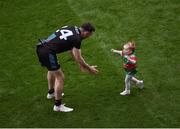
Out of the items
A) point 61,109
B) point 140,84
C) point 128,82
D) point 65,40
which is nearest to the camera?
point 65,40

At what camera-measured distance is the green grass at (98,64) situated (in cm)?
823

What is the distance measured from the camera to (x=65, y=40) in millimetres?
7934

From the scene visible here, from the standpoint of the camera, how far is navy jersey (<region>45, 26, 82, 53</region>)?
7.86m

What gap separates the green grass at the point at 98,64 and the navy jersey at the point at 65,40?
4.34 feet

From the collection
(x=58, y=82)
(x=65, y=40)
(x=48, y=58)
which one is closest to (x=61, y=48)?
(x=65, y=40)

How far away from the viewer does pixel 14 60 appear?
1044 centimetres

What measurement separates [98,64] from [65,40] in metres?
2.22

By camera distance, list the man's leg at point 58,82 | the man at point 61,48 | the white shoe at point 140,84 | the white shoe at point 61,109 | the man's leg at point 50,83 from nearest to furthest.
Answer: the man at point 61,48 → the man's leg at point 58,82 → the white shoe at point 61,109 → the man's leg at point 50,83 → the white shoe at point 140,84

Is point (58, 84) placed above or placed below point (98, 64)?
above

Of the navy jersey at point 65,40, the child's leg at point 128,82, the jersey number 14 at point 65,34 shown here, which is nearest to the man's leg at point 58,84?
the navy jersey at point 65,40

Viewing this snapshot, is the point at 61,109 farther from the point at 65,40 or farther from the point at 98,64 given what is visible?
the point at 98,64

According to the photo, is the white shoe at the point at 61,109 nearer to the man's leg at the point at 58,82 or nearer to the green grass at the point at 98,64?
the green grass at the point at 98,64

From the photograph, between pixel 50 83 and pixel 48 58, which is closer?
pixel 48 58

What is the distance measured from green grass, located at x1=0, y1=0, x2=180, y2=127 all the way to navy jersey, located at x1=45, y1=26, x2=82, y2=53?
4.34 feet
